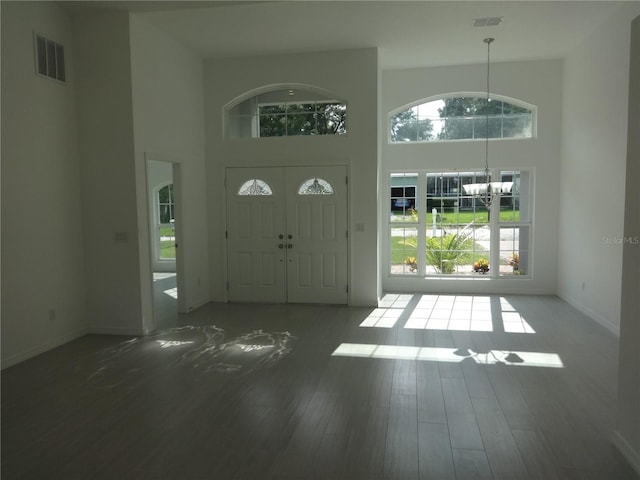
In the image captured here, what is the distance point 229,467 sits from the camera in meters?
2.62

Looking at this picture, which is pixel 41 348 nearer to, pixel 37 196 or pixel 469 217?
pixel 37 196

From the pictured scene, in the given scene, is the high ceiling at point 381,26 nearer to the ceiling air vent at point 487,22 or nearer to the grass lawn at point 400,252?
the ceiling air vent at point 487,22

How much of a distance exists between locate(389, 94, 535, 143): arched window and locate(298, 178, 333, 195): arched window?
173cm

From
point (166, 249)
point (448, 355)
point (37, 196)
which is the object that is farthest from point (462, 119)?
point (166, 249)

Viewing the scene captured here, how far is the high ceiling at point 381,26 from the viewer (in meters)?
4.93

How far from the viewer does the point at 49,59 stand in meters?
4.81

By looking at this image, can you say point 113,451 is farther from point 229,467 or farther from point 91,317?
point 91,317

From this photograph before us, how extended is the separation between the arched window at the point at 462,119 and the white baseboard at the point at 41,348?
5.46 metres

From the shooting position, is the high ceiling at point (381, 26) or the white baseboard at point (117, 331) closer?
the high ceiling at point (381, 26)

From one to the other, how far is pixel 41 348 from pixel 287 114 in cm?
439

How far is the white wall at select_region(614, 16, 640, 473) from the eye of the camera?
2619mm

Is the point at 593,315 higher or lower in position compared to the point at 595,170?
lower

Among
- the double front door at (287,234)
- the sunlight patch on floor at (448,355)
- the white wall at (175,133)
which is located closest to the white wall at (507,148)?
the double front door at (287,234)

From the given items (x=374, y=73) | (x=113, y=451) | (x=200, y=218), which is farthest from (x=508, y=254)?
(x=113, y=451)
